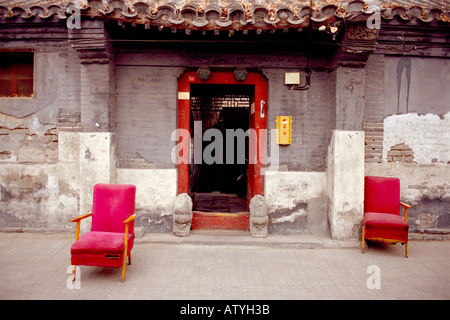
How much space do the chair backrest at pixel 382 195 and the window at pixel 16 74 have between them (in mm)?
6449

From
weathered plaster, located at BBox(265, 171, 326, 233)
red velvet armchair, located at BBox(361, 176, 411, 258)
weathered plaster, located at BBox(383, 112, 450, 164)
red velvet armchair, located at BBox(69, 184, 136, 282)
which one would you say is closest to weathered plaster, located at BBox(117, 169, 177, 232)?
red velvet armchair, located at BBox(69, 184, 136, 282)

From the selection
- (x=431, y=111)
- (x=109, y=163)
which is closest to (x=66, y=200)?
(x=109, y=163)

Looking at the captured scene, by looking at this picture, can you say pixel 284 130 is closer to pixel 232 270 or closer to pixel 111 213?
pixel 232 270

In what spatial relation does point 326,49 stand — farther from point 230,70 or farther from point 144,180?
point 144,180

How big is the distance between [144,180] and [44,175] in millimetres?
1898

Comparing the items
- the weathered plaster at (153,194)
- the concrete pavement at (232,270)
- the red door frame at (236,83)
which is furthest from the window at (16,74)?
the red door frame at (236,83)

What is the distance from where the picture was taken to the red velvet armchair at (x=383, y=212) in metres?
4.94

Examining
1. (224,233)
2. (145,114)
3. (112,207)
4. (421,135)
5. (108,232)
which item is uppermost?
(145,114)

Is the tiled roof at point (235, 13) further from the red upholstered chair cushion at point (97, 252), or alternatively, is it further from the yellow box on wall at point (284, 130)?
the red upholstered chair cushion at point (97, 252)

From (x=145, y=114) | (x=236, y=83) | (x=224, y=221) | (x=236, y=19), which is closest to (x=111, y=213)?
(x=145, y=114)

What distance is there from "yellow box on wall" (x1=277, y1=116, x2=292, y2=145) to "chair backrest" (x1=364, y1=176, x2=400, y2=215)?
59.8 inches

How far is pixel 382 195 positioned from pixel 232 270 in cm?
288

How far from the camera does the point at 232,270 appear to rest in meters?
4.52

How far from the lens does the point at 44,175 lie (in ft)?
19.8
